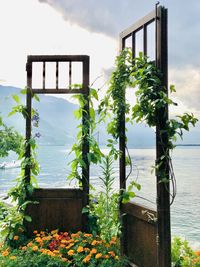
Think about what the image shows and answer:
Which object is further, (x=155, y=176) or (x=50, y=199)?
(x=50, y=199)

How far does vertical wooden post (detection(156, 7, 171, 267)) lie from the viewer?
296 cm

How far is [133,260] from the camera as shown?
3.52m

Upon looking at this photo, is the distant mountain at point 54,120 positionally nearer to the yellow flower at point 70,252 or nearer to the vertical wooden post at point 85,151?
the vertical wooden post at point 85,151

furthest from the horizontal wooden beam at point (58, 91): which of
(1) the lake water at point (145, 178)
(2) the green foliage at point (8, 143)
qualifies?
(2) the green foliage at point (8, 143)

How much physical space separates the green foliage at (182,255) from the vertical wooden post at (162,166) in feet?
1.56

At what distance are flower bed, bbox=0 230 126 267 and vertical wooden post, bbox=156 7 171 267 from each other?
0.64 meters

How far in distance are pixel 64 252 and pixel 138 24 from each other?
2.19 m

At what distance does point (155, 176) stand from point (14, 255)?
165cm

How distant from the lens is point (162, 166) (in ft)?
9.81

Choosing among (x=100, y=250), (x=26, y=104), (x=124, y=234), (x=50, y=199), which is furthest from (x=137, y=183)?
(x=26, y=104)

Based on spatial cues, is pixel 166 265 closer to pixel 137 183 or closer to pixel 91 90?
pixel 137 183

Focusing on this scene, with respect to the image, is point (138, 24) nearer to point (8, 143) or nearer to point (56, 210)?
point (56, 210)

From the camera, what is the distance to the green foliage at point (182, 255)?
3373 mm

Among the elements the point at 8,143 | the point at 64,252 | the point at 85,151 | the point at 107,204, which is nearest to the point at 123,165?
the point at 107,204
